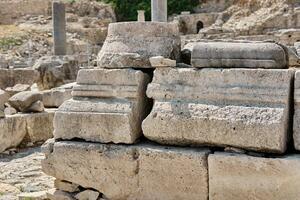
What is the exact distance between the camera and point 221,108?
405cm

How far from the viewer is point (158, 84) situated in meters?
4.36

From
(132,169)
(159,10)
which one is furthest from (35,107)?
(159,10)

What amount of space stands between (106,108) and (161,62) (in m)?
0.67

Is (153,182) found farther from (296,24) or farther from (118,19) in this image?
(118,19)

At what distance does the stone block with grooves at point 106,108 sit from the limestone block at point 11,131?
3725 mm

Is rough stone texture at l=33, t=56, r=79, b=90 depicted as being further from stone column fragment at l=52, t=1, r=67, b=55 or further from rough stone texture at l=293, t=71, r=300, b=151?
rough stone texture at l=293, t=71, r=300, b=151

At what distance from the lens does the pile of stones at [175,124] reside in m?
3.89

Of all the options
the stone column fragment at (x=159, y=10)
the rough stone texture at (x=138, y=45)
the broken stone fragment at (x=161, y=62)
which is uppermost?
the stone column fragment at (x=159, y=10)

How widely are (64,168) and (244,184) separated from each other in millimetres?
1710

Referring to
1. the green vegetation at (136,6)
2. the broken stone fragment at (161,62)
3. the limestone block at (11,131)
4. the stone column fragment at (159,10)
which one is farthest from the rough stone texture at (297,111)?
the green vegetation at (136,6)

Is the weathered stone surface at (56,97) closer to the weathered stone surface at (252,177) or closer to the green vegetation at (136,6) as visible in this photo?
the weathered stone surface at (252,177)

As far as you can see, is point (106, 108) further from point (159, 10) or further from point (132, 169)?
point (159, 10)

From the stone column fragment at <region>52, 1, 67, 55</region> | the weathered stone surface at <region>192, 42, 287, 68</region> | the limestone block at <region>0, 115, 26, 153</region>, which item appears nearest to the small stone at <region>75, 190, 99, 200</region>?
the weathered stone surface at <region>192, 42, 287, 68</region>

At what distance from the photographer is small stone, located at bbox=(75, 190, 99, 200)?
4.58 meters
